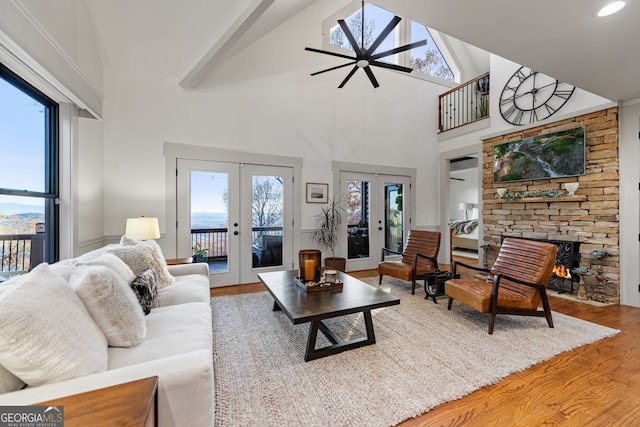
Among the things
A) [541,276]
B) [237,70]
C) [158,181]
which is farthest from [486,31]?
[158,181]

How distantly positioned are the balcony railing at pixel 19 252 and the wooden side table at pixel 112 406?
200cm

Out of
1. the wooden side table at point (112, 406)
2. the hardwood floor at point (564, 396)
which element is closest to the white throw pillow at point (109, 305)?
the wooden side table at point (112, 406)

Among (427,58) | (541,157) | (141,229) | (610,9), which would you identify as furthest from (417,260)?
(427,58)

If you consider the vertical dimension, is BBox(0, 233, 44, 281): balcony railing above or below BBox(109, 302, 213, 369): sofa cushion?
above

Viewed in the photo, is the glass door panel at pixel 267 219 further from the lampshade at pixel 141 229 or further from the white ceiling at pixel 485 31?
the white ceiling at pixel 485 31

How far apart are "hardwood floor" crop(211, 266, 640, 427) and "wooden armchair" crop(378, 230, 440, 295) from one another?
5.75ft

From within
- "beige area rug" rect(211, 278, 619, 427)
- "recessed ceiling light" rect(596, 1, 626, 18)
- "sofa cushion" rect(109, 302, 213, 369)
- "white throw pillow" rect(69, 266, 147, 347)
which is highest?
"recessed ceiling light" rect(596, 1, 626, 18)

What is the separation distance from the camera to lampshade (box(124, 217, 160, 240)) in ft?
10.3

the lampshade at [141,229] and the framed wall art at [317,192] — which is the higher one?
the framed wall art at [317,192]

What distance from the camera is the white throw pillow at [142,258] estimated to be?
2.29m

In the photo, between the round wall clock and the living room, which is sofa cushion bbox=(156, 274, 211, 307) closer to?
the living room

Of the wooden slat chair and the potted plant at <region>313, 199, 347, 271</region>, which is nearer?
the wooden slat chair

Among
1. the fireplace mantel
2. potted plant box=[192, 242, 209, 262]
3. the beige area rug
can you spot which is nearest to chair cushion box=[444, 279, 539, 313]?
the beige area rug

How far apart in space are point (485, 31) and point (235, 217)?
385 centimetres
